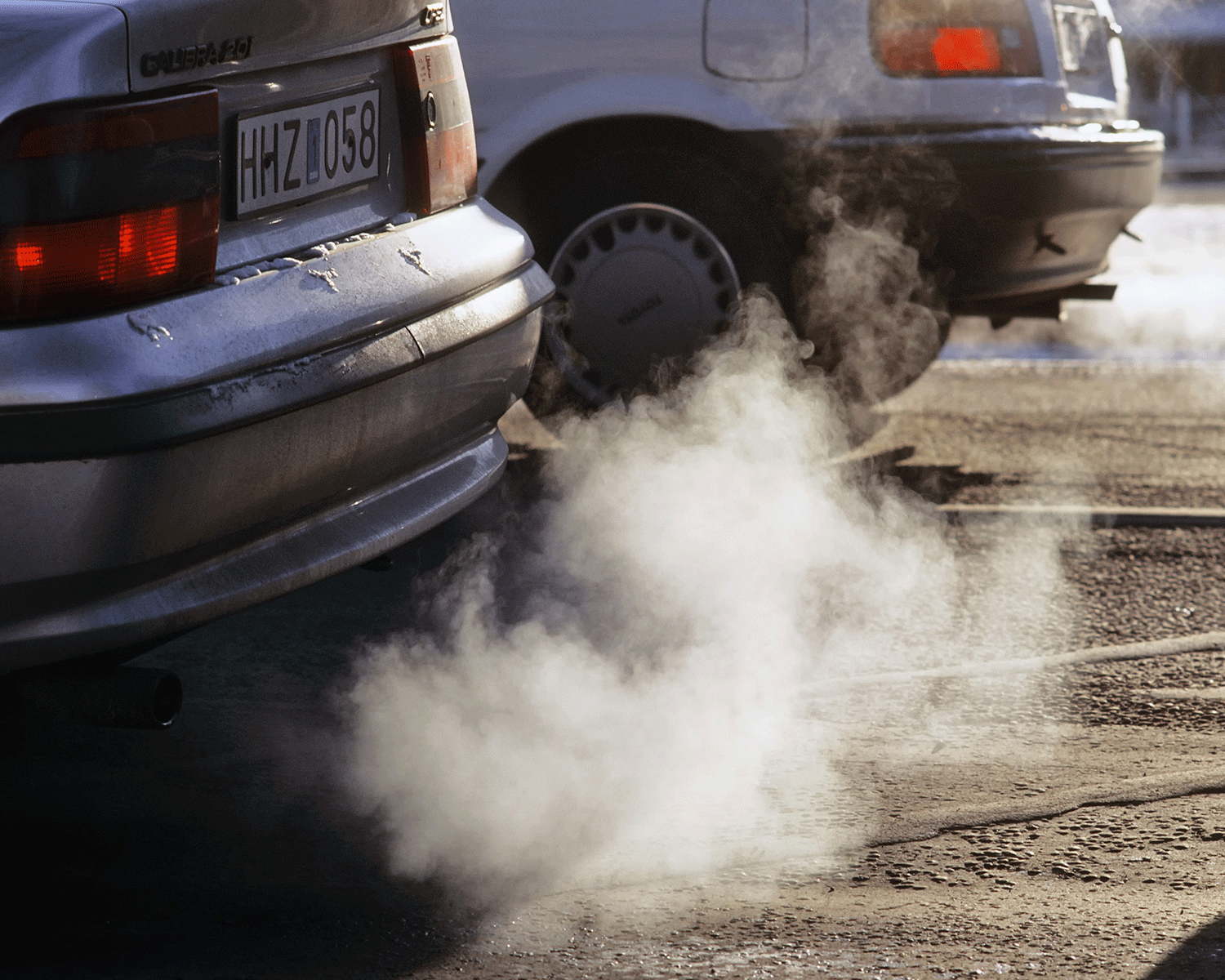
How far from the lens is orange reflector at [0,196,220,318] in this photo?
84.3 inches

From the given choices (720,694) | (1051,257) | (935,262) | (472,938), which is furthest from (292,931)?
(1051,257)

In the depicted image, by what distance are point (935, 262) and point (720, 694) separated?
6.42ft

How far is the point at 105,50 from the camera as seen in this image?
2182mm

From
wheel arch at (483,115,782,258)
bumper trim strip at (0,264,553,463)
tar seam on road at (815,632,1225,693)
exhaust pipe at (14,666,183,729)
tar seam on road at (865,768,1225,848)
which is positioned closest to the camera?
bumper trim strip at (0,264,553,463)

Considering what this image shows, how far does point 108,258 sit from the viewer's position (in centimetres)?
222

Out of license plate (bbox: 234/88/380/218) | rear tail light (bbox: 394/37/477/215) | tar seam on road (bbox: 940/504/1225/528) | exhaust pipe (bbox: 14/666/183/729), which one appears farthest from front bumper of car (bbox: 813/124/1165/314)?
exhaust pipe (bbox: 14/666/183/729)

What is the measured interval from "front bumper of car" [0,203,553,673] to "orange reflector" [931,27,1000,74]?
215 centimetres

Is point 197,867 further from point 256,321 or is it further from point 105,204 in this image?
point 105,204

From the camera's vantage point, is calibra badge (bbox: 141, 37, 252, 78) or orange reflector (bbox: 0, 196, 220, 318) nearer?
orange reflector (bbox: 0, 196, 220, 318)

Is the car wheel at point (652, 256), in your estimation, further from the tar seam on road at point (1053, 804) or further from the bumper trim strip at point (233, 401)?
the tar seam on road at point (1053, 804)

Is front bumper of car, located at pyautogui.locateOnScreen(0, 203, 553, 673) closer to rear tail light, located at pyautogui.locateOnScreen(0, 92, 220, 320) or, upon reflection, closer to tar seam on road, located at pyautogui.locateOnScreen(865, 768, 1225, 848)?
rear tail light, located at pyautogui.locateOnScreen(0, 92, 220, 320)

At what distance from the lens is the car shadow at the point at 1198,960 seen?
2176 millimetres

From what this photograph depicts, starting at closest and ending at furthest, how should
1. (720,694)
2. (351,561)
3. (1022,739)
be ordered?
(351,561) → (1022,739) → (720,694)

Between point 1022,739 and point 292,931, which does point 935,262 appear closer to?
point 1022,739
